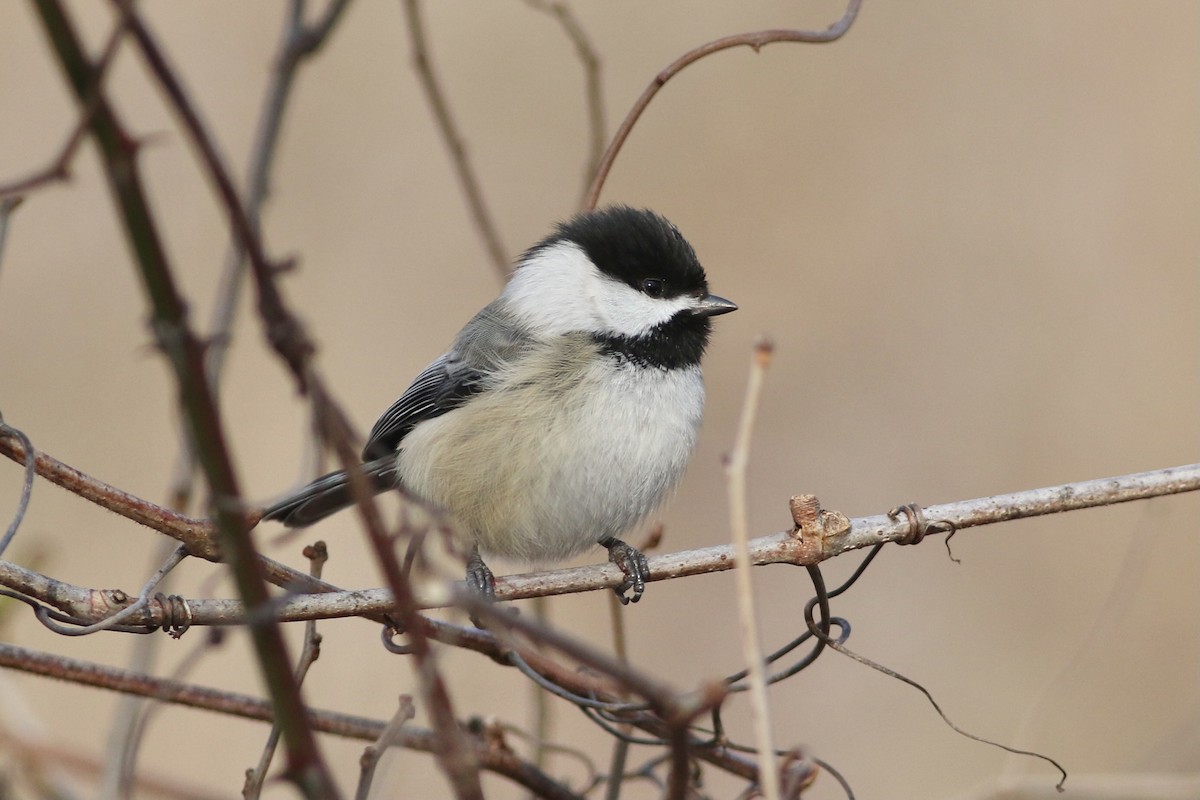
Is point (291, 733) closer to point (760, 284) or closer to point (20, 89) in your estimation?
point (760, 284)

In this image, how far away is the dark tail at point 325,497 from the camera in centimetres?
264

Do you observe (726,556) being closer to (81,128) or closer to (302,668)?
(302,668)

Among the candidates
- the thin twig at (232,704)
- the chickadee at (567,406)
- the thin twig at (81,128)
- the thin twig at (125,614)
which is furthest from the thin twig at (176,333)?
the chickadee at (567,406)

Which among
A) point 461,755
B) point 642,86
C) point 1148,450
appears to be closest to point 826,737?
point 1148,450

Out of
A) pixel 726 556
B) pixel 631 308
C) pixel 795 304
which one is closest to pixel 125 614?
pixel 726 556

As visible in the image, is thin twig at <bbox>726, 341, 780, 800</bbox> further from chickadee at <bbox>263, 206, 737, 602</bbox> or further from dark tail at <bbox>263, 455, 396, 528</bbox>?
dark tail at <bbox>263, 455, 396, 528</bbox>

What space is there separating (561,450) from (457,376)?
1.44 feet

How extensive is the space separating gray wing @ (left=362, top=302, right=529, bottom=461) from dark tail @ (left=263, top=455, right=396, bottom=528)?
5 cm

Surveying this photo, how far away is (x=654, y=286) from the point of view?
8.72ft

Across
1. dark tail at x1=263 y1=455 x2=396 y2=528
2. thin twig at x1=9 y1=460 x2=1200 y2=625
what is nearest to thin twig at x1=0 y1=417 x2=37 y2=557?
thin twig at x1=9 y1=460 x2=1200 y2=625

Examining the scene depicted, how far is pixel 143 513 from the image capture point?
1373mm

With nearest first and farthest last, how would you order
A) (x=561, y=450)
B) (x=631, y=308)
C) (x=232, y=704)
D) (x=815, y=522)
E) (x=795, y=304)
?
(x=232, y=704), (x=815, y=522), (x=561, y=450), (x=631, y=308), (x=795, y=304)

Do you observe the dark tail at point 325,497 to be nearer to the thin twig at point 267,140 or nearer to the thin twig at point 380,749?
the thin twig at point 267,140

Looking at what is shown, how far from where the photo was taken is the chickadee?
243 centimetres
